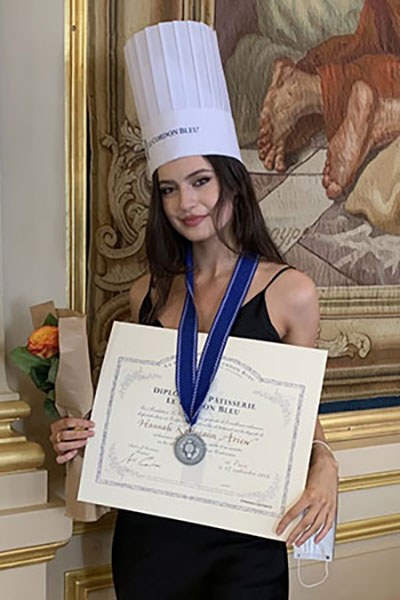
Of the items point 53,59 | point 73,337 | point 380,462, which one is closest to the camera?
point 73,337

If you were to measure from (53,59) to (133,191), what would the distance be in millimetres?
311

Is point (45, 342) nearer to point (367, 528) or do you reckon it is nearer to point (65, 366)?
point (65, 366)

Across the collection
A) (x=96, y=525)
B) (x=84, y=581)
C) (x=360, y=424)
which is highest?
(x=360, y=424)

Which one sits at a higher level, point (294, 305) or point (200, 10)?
point (200, 10)

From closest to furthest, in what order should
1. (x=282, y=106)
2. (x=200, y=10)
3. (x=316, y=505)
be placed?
(x=316, y=505)
(x=200, y=10)
(x=282, y=106)

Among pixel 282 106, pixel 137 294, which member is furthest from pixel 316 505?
pixel 282 106

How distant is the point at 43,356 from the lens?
1372mm

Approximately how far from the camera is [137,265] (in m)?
1.79

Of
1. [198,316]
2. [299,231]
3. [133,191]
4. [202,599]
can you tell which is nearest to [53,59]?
[133,191]

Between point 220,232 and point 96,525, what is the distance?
72 cm

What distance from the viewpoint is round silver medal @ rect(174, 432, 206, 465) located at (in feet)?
4.49

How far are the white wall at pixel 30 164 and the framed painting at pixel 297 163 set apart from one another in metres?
0.03

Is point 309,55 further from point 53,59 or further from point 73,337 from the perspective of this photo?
point 73,337
